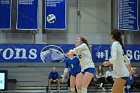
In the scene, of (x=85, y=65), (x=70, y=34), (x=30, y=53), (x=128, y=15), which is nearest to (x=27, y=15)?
(x=30, y=53)

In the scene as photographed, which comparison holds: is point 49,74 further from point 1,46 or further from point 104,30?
point 104,30

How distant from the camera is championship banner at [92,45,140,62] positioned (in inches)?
736

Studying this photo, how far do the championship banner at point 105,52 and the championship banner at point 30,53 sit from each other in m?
1.47

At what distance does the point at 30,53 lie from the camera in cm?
1847

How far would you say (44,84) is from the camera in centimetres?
1928

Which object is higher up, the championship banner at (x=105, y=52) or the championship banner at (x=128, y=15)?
the championship banner at (x=128, y=15)

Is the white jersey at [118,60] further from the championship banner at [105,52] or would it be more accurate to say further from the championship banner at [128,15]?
the championship banner at [128,15]

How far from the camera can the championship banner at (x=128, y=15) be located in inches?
762

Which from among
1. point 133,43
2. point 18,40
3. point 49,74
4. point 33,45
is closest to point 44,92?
point 49,74

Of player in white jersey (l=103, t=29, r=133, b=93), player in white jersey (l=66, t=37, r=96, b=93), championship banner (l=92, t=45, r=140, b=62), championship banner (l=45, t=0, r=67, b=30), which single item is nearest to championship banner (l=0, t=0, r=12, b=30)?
championship banner (l=45, t=0, r=67, b=30)

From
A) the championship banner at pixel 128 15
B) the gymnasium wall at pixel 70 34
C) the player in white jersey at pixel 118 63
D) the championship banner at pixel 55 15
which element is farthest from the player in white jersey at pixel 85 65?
the championship banner at pixel 128 15

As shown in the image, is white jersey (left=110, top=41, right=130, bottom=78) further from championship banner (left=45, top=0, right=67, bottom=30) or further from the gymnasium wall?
the gymnasium wall

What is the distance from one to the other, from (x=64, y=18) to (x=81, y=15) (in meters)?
1.71

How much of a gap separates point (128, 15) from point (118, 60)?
1341 cm
